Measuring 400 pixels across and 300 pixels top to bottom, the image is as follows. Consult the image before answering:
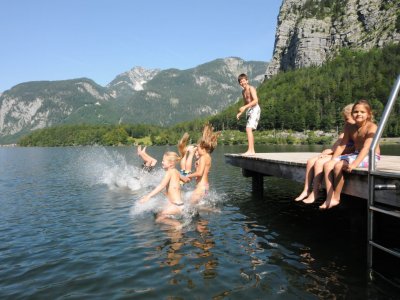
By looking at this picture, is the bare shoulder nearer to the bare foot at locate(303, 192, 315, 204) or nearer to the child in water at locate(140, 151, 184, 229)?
the bare foot at locate(303, 192, 315, 204)

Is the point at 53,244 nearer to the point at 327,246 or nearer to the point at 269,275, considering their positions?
the point at 269,275

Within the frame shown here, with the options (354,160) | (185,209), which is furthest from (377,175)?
(185,209)

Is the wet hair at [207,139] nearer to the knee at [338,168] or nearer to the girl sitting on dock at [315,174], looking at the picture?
the girl sitting on dock at [315,174]

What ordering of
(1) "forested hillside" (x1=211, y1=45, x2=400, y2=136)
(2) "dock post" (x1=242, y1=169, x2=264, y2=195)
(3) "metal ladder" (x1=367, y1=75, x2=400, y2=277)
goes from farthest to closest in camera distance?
(1) "forested hillside" (x1=211, y1=45, x2=400, y2=136) → (2) "dock post" (x1=242, y1=169, x2=264, y2=195) → (3) "metal ladder" (x1=367, y1=75, x2=400, y2=277)

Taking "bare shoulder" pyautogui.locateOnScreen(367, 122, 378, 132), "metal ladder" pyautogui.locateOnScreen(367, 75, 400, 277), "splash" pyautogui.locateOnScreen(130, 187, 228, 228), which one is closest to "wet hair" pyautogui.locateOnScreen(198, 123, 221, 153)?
"splash" pyautogui.locateOnScreen(130, 187, 228, 228)

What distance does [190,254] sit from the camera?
8.62m

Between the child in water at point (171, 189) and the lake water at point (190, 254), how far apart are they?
456 millimetres

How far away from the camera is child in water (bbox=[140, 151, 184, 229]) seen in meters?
11.2

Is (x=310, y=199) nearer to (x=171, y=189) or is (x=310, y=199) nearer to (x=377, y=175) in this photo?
(x=377, y=175)

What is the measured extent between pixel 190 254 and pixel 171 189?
3.26 metres

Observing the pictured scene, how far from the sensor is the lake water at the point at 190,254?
21.9ft

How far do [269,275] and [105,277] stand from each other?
3323 mm

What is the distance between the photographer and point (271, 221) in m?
12.3

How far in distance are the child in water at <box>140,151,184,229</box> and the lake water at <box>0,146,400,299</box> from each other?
46 centimetres
